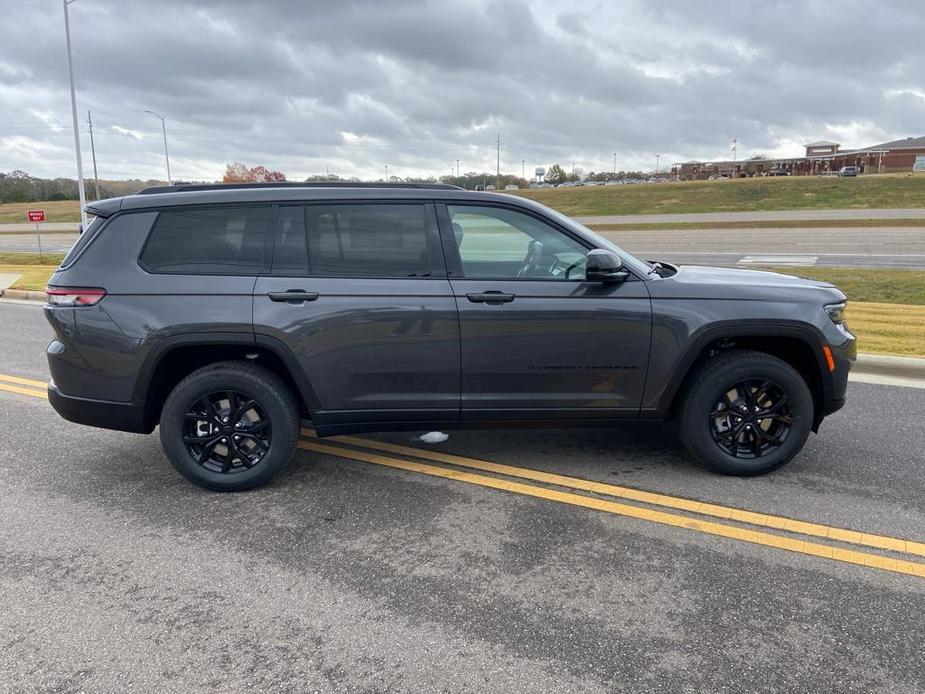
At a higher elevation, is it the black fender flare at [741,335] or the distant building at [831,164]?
the distant building at [831,164]

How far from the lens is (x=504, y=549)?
3.35 meters

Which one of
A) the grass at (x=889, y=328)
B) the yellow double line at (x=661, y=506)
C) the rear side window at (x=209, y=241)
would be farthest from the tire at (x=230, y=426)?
the grass at (x=889, y=328)

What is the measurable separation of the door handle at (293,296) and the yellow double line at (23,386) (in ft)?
12.0

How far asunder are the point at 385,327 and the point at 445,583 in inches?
58.6

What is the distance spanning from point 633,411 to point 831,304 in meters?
1.37

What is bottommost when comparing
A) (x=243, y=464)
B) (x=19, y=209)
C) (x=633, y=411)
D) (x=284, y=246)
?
(x=243, y=464)

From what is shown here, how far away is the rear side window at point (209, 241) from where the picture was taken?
3.90 m

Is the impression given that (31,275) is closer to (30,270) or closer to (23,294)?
(30,270)

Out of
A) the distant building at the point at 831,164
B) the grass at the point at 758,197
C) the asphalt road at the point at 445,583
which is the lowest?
the asphalt road at the point at 445,583

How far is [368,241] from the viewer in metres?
3.94

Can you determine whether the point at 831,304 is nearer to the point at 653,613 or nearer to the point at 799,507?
the point at 799,507

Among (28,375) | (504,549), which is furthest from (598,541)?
(28,375)

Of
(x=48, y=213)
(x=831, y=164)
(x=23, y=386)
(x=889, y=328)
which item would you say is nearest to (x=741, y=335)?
(x=889, y=328)

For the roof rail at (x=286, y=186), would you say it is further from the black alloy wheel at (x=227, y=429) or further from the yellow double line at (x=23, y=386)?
the yellow double line at (x=23, y=386)
